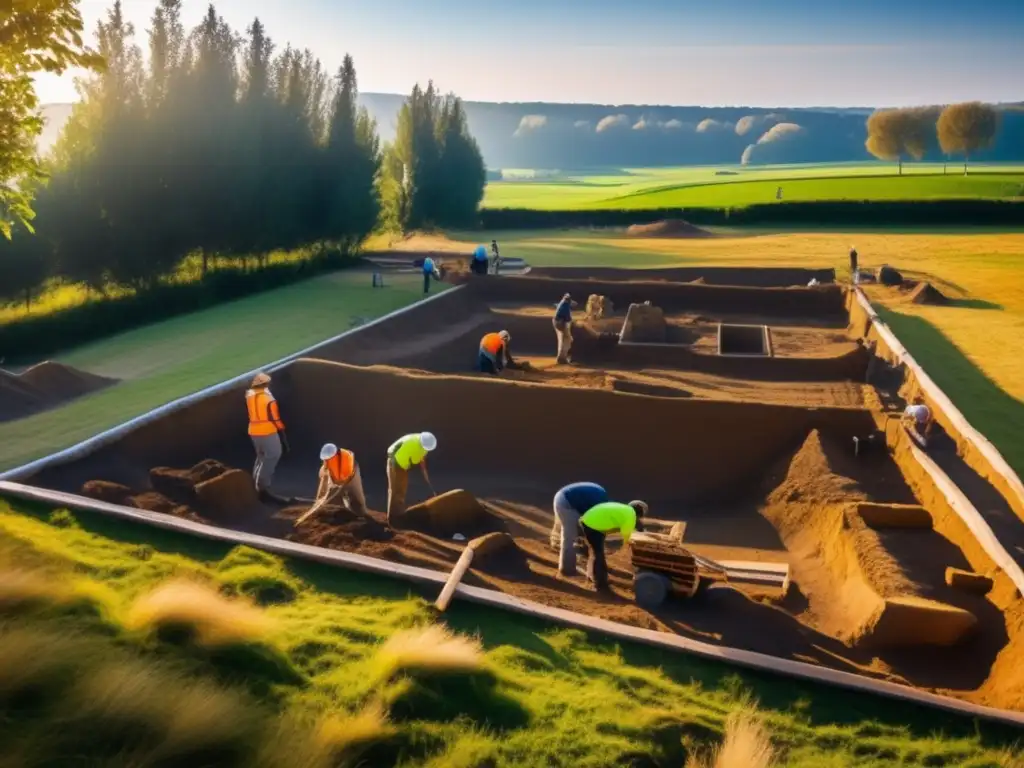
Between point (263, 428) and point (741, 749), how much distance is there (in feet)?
24.7

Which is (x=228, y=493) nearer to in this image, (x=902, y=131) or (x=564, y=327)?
(x=564, y=327)

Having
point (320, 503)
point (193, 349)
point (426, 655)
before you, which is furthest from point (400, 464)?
point (193, 349)

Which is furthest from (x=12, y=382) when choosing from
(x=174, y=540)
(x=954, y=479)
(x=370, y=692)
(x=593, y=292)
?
(x=593, y=292)

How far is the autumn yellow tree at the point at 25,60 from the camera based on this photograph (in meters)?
7.99

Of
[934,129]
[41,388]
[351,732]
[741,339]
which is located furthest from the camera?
[934,129]

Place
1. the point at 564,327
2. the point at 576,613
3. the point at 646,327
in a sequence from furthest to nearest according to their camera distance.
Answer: the point at 646,327 < the point at 564,327 < the point at 576,613

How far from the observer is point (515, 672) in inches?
260

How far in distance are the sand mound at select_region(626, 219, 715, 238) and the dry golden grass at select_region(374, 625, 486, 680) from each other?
150 ft

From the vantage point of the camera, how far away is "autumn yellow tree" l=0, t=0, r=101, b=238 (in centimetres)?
799

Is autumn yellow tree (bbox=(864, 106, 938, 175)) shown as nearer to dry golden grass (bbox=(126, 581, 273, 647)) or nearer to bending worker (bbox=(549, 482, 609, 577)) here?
bending worker (bbox=(549, 482, 609, 577))

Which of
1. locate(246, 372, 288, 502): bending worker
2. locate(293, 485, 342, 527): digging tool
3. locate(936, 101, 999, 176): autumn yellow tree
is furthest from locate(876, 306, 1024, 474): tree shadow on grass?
locate(936, 101, 999, 176): autumn yellow tree

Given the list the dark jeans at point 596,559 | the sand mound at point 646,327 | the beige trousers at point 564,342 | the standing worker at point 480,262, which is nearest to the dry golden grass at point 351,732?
the dark jeans at point 596,559

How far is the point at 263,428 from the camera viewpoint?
11133mm

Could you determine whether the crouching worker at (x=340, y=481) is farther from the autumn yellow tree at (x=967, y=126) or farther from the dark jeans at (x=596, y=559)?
the autumn yellow tree at (x=967, y=126)
